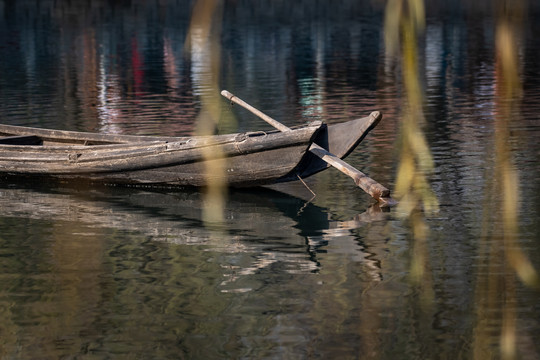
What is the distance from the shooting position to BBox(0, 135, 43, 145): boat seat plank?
1561 cm

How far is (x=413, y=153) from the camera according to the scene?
55.9 feet

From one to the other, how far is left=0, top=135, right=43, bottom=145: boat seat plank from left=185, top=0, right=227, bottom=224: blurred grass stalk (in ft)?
9.58

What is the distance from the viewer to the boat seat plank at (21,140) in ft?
51.2

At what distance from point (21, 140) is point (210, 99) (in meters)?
8.49

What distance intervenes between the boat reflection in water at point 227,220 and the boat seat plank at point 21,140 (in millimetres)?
1151

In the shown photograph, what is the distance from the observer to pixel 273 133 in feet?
43.2

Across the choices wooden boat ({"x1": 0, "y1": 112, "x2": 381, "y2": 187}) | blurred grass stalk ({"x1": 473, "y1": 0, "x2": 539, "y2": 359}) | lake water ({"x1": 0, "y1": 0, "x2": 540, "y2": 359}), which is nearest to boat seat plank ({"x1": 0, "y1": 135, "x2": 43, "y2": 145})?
wooden boat ({"x1": 0, "y1": 112, "x2": 381, "y2": 187})

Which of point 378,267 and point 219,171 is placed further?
point 219,171

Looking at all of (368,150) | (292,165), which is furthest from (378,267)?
(368,150)

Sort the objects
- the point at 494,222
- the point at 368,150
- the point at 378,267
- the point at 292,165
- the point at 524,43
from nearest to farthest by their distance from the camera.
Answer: the point at 378,267 < the point at 494,222 < the point at 292,165 < the point at 368,150 < the point at 524,43

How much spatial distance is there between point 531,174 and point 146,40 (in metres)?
36.6

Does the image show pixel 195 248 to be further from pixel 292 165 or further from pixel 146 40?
pixel 146 40

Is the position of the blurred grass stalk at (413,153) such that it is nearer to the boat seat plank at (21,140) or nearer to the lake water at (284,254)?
the lake water at (284,254)

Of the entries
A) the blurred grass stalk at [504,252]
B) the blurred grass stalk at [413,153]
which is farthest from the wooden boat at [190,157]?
the blurred grass stalk at [504,252]
